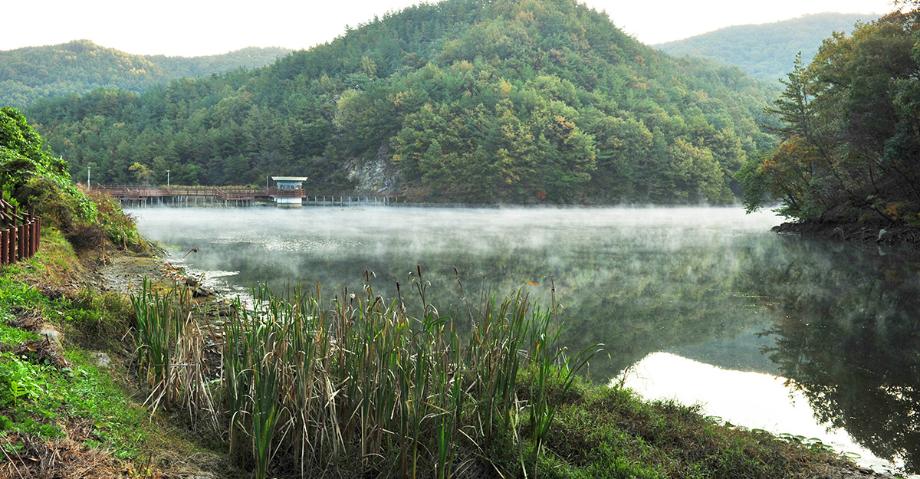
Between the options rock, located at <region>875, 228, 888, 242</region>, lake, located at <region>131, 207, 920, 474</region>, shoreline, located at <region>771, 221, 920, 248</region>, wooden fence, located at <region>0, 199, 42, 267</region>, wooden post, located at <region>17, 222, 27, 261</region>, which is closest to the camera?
lake, located at <region>131, 207, 920, 474</region>

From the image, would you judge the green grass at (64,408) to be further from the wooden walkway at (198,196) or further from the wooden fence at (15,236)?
the wooden walkway at (198,196)

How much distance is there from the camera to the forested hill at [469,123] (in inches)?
3046

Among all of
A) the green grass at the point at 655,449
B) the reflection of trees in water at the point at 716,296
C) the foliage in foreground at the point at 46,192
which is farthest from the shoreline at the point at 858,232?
the foliage in foreground at the point at 46,192

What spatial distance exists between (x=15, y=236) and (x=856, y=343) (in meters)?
13.2

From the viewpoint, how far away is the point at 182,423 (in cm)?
559

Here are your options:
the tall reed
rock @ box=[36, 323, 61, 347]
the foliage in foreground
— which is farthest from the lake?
rock @ box=[36, 323, 61, 347]

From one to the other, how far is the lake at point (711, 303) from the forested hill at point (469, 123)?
45770mm

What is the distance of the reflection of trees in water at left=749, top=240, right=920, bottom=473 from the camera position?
7.14 meters

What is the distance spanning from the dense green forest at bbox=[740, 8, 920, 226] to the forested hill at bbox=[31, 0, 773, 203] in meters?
28.2

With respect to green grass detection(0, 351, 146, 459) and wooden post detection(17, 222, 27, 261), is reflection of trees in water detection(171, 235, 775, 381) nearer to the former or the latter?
wooden post detection(17, 222, 27, 261)

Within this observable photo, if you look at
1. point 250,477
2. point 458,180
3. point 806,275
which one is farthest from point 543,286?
point 458,180

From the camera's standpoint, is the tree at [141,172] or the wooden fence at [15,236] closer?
the wooden fence at [15,236]

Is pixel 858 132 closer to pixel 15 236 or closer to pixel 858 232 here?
pixel 858 232

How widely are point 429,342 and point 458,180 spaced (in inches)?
2779
